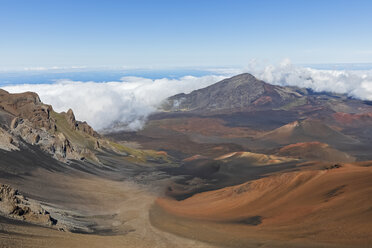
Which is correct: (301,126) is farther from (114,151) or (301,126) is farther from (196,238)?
(196,238)

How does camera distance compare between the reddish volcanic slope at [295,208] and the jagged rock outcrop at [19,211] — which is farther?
the jagged rock outcrop at [19,211]

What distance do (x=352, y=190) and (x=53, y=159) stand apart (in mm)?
59606

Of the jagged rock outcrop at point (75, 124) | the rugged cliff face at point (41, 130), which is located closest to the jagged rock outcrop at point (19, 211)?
the rugged cliff face at point (41, 130)

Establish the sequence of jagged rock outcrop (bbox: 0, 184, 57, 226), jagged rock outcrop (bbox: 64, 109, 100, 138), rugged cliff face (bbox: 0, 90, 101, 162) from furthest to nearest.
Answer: jagged rock outcrop (bbox: 64, 109, 100, 138), rugged cliff face (bbox: 0, 90, 101, 162), jagged rock outcrop (bbox: 0, 184, 57, 226)

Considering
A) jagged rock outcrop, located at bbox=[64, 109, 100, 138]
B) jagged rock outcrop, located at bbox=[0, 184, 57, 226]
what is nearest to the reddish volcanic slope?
jagged rock outcrop, located at bbox=[0, 184, 57, 226]

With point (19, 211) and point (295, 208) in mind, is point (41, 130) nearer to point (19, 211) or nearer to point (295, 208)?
point (19, 211)

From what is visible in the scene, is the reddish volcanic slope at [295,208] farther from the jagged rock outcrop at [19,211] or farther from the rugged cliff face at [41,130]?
the rugged cliff face at [41,130]

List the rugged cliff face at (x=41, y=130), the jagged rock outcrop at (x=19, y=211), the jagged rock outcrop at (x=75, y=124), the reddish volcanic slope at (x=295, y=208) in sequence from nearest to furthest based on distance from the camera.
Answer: the reddish volcanic slope at (x=295, y=208), the jagged rock outcrop at (x=19, y=211), the rugged cliff face at (x=41, y=130), the jagged rock outcrop at (x=75, y=124)

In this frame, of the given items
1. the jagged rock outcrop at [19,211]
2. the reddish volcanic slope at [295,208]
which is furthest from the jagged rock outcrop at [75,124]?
the jagged rock outcrop at [19,211]

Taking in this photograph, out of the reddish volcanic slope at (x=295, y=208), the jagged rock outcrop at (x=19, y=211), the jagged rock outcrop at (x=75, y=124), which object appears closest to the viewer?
the reddish volcanic slope at (x=295, y=208)

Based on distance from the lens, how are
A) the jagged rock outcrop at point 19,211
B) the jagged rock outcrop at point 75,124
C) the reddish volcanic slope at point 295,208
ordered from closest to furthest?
the reddish volcanic slope at point 295,208 → the jagged rock outcrop at point 19,211 → the jagged rock outcrop at point 75,124

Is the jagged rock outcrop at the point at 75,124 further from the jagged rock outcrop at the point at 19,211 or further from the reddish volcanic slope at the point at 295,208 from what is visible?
the jagged rock outcrop at the point at 19,211

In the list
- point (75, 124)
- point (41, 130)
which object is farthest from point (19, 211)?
point (75, 124)

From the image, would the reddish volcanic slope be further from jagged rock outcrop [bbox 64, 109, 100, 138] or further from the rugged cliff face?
jagged rock outcrop [bbox 64, 109, 100, 138]
